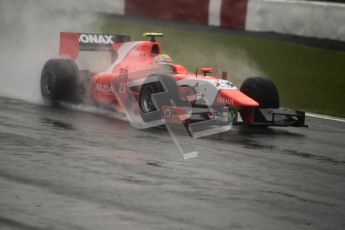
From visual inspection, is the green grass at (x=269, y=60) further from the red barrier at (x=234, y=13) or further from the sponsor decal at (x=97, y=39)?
the sponsor decal at (x=97, y=39)

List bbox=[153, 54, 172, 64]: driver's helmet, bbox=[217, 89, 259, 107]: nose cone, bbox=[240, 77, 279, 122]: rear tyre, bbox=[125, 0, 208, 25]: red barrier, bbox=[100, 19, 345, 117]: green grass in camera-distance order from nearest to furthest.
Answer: bbox=[217, 89, 259, 107]: nose cone
bbox=[240, 77, 279, 122]: rear tyre
bbox=[153, 54, 172, 64]: driver's helmet
bbox=[100, 19, 345, 117]: green grass
bbox=[125, 0, 208, 25]: red barrier

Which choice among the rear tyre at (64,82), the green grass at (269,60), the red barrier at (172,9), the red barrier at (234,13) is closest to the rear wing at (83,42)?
the rear tyre at (64,82)

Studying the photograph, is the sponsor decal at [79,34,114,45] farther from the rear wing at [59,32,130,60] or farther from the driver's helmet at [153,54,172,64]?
the driver's helmet at [153,54,172,64]

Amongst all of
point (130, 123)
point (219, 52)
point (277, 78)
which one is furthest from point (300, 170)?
point (219, 52)

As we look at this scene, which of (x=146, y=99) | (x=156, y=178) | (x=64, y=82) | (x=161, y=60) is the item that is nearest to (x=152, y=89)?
(x=146, y=99)

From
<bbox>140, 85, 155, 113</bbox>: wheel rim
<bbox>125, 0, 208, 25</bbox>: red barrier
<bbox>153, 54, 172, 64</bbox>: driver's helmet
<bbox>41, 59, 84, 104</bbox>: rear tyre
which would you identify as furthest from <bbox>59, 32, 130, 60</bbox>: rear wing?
<bbox>125, 0, 208, 25</bbox>: red barrier

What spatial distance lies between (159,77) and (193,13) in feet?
40.5

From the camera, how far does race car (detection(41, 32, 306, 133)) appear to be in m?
13.4

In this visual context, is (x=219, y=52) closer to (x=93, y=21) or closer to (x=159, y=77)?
(x=93, y=21)

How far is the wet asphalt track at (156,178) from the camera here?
7.82m

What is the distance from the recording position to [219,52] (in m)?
22.8

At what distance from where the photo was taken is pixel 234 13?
2441cm

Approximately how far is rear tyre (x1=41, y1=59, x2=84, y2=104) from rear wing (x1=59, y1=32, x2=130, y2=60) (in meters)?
0.70

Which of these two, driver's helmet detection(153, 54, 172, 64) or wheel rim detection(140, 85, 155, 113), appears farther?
driver's helmet detection(153, 54, 172, 64)
